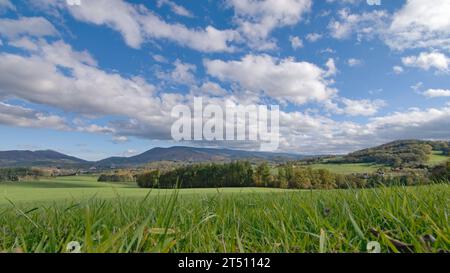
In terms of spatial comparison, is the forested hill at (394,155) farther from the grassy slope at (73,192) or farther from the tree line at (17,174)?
the tree line at (17,174)

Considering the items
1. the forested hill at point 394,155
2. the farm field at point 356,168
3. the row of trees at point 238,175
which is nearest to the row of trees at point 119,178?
the row of trees at point 238,175

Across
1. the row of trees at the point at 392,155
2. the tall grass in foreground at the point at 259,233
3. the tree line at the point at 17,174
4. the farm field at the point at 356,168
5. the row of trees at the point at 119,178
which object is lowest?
the row of trees at the point at 119,178

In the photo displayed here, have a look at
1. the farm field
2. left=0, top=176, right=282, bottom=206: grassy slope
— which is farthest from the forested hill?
left=0, top=176, right=282, bottom=206: grassy slope

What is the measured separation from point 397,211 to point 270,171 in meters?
75.7

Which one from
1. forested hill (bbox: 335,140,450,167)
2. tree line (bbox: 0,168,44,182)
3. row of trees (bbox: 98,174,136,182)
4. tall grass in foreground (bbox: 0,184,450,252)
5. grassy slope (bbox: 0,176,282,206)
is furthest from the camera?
row of trees (bbox: 98,174,136,182)

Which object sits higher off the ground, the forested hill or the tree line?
the forested hill

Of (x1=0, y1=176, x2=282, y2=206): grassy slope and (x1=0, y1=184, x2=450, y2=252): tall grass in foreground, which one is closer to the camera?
(x1=0, y1=184, x2=450, y2=252): tall grass in foreground

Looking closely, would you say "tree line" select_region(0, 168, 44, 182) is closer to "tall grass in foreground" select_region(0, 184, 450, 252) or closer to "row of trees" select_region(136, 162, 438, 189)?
"row of trees" select_region(136, 162, 438, 189)

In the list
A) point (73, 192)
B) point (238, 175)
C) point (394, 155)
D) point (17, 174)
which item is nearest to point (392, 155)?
point (394, 155)

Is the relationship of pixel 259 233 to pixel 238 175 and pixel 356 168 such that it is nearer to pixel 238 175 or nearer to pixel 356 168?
pixel 238 175
